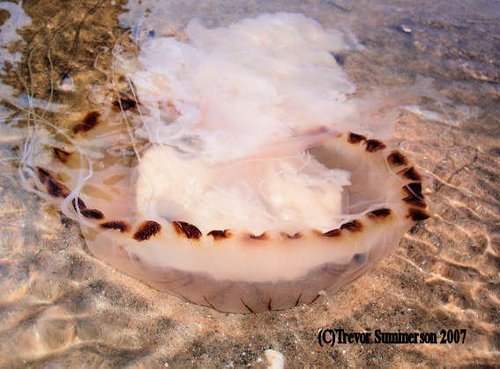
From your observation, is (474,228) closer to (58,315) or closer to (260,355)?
(260,355)

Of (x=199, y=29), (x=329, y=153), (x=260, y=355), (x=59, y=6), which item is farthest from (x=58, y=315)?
(x=59, y=6)

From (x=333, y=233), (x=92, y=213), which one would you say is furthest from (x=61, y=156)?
(x=333, y=233)

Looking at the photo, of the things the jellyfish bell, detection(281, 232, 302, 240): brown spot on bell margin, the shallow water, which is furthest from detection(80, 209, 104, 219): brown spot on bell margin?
detection(281, 232, 302, 240): brown spot on bell margin

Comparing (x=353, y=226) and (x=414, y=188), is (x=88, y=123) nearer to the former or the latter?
(x=353, y=226)

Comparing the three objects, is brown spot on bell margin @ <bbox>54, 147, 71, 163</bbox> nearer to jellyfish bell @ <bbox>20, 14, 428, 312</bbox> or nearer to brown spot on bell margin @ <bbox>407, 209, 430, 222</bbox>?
jellyfish bell @ <bbox>20, 14, 428, 312</bbox>

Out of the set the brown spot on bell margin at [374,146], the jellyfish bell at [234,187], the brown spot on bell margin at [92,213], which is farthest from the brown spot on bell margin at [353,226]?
the brown spot on bell margin at [92,213]

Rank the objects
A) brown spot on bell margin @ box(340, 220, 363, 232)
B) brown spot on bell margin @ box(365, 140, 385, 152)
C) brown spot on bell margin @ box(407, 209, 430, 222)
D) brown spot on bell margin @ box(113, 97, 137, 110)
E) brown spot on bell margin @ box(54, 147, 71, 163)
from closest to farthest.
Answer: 1. brown spot on bell margin @ box(340, 220, 363, 232)
2. brown spot on bell margin @ box(407, 209, 430, 222)
3. brown spot on bell margin @ box(54, 147, 71, 163)
4. brown spot on bell margin @ box(365, 140, 385, 152)
5. brown spot on bell margin @ box(113, 97, 137, 110)

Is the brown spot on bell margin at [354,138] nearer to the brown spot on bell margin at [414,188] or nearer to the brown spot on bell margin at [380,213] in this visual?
the brown spot on bell margin at [414,188]

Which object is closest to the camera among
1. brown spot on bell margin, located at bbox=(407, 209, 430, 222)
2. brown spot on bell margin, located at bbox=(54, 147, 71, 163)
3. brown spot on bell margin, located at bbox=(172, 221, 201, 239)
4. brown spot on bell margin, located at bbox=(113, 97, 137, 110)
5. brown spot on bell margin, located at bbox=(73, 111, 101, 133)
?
brown spot on bell margin, located at bbox=(172, 221, 201, 239)
